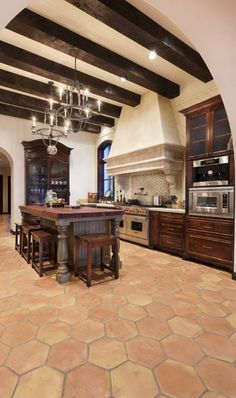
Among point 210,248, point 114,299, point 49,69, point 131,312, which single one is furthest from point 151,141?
point 131,312

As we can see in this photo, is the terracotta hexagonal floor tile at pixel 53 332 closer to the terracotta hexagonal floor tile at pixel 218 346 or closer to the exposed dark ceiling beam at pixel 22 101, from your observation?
the terracotta hexagonal floor tile at pixel 218 346

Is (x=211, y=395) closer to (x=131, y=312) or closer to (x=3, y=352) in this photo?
(x=131, y=312)

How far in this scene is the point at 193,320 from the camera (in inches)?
80.5

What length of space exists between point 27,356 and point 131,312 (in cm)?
99

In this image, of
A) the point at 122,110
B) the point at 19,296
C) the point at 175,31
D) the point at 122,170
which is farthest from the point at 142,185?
the point at 19,296

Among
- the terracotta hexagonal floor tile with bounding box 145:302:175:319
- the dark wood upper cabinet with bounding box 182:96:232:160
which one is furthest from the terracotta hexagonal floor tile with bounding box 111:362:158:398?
the dark wood upper cabinet with bounding box 182:96:232:160

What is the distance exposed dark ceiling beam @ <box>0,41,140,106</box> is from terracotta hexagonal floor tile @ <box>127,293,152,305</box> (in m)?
3.65

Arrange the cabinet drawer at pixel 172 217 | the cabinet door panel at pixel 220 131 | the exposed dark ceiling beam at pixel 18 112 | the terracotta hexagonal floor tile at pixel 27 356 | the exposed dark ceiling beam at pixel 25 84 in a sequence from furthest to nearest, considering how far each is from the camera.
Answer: the exposed dark ceiling beam at pixel 18 112 < the exposed dark ceiling beam at pixel 25 84 < the cabinet drawer at pixel 172 217 < the cabinet door panel at pixel 220 131 < the terracotta hexagonal floor tile at pixel 27 356

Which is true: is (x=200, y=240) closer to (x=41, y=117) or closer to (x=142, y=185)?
(x=142, y=185)

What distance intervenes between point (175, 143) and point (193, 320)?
3368mm

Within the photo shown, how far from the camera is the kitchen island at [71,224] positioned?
2807 millimetres

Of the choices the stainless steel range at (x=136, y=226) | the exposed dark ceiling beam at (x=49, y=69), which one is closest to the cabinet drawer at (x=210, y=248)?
the stainless steel range at (x=136, y=226)

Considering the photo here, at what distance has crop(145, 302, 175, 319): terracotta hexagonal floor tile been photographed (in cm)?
213

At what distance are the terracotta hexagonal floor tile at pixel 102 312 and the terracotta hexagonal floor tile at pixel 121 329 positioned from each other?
82 mm
